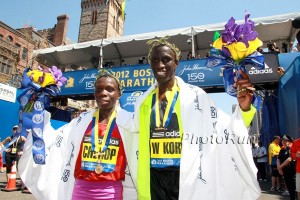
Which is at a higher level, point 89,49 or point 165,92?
point 89,49

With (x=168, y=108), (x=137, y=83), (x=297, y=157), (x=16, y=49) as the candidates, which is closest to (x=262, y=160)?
(x=297, y=157)

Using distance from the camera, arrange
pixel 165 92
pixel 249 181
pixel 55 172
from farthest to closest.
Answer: pixel 55 172 → pixel 165 92 → pixel 249 181

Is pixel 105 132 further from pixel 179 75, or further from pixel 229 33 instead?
pixel 179 75

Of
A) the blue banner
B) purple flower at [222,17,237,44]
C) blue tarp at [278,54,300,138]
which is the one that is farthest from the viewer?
the blue banner

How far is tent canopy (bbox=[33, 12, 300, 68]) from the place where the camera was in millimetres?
11671

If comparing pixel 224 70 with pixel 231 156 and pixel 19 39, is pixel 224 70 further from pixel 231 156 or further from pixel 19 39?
pixel 19 39

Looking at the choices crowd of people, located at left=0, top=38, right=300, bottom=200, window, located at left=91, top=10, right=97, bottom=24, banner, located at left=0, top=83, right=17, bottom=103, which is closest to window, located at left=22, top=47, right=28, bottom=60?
window, located at left=91, top=10, right=97, bottom=24

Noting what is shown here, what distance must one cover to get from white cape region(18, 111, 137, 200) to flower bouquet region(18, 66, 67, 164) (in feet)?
0.31

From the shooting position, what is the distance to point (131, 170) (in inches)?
91.3

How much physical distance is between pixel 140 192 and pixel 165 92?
90cm

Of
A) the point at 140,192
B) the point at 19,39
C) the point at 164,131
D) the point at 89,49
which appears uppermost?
the point at 19,39

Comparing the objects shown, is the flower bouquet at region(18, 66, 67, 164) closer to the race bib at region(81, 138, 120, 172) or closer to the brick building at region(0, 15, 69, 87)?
the race bib at region(81, 138, 120, 172)

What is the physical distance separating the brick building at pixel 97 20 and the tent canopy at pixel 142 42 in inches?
1138

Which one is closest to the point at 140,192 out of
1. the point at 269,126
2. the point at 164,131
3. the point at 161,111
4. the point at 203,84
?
the point at 164,131
